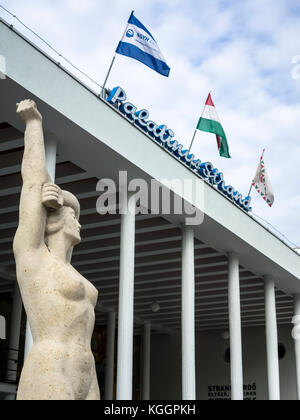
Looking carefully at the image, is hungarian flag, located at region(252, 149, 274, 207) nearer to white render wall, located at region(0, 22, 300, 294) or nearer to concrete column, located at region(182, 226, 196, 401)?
white render wall, located at region(0, 22, 300, 294)

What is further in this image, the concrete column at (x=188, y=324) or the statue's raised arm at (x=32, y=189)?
the concrete column at (x=188, y=324)

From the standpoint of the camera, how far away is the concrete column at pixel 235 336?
19.2 m

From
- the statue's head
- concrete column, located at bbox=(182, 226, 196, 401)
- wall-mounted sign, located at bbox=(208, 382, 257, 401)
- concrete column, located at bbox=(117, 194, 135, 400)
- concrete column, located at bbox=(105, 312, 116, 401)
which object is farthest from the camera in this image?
wall-mounted sign, located at bbox=(208, 382, 257, 401)

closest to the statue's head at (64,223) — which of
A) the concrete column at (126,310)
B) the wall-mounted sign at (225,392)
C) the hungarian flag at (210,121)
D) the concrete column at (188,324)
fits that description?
the concrete column at (126,310)

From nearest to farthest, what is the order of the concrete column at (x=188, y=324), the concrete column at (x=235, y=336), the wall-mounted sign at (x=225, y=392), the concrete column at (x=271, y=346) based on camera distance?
the concrete column at (x=188, y=324) → the concrete column at (x=235, y=336) → the concrete column at (x=271, y=346) → the wall-mounted sign at (x=225, y=392)

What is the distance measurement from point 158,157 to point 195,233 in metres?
3.84

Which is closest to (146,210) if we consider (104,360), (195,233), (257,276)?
(195,233)

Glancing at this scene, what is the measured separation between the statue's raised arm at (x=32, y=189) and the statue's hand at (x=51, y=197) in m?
0.02

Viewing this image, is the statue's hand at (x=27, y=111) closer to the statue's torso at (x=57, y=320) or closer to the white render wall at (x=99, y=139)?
the statue's torso at (x=57, y=320)

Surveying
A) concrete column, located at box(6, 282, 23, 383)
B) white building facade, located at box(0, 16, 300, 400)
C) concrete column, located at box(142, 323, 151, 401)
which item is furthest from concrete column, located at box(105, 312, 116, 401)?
concrete column, located at box(6, 282, 23, 383)

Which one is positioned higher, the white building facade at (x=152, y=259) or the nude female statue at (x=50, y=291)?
the white building facade at (x=152, y=259)

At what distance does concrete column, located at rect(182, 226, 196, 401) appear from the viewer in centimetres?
1689

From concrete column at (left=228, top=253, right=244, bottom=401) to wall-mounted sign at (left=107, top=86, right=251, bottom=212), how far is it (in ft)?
6.68

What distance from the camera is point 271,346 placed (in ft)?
72.8
